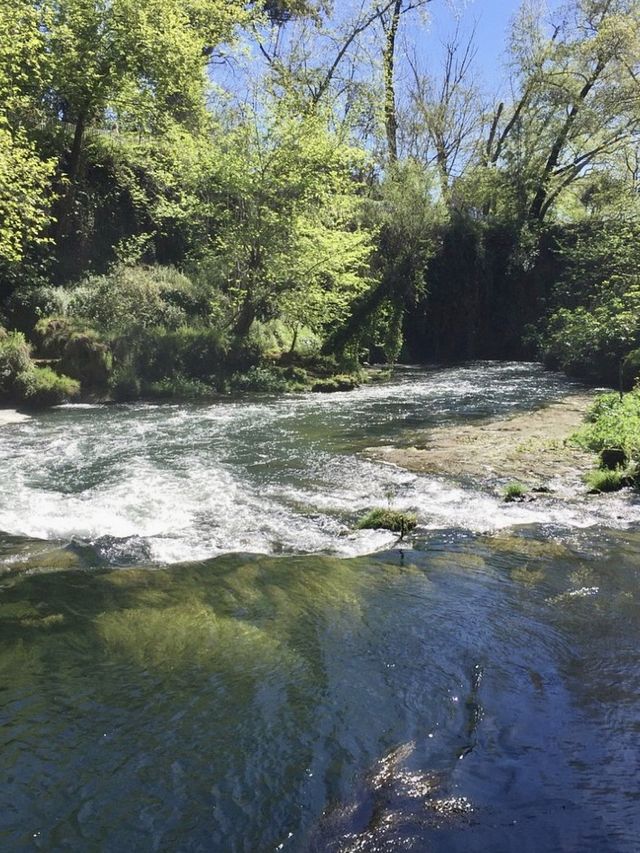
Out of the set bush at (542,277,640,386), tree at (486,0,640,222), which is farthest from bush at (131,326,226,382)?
tree at (486,0,640,222)

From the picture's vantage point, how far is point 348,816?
3.56 meters

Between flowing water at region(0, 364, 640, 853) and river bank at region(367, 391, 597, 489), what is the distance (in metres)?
1.01

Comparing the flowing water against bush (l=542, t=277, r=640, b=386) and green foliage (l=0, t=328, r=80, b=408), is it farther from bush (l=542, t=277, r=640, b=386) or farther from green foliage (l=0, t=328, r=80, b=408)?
bush (l=542, t=277, r=640, b=386)

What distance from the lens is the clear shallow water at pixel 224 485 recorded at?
802 cm

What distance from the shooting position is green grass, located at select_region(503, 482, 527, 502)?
30.6ft

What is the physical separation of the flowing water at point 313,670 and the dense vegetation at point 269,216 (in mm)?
7652

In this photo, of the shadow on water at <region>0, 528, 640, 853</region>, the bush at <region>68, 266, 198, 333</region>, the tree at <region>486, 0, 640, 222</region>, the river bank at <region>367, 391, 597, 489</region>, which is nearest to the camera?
the shadow on water at <region>0, 528, 640, 853</region>

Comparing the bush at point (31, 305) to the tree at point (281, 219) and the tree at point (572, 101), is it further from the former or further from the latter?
the tree at point (572, 101)

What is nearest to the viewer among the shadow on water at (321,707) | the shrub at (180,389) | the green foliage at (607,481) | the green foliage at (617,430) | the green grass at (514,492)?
the shadow on water at (321,707)

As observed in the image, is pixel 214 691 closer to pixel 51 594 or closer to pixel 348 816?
pixel 348 816

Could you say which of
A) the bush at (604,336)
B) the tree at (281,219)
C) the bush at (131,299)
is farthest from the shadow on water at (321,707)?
the tree at (281,219)

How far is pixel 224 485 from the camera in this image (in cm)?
1016

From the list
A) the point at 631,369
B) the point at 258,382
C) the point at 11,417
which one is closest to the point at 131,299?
the point at 258,382

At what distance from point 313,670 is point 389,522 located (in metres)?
3.29
